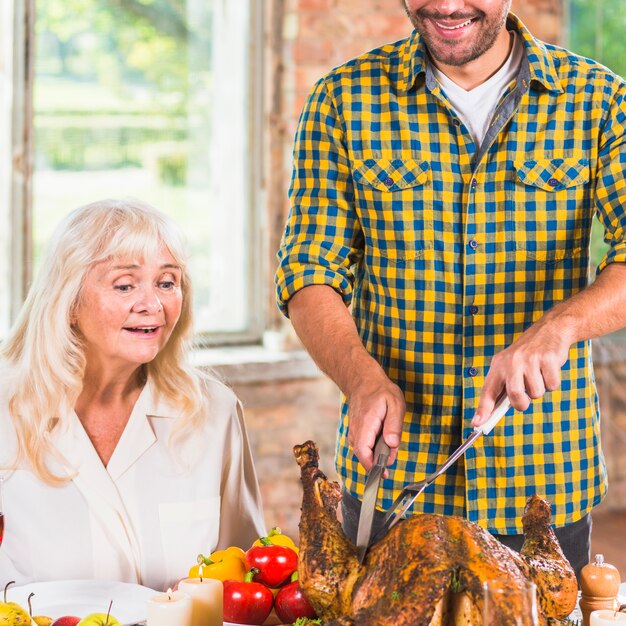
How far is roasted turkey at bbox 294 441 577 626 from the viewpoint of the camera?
49.6 inches

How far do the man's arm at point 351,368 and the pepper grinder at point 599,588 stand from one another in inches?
13.4

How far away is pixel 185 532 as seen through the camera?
6.78 ft

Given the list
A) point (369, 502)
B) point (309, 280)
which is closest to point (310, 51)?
point (309, 280)

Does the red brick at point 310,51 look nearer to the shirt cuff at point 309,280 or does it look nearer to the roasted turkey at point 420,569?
the shirt cuff at point 309,280

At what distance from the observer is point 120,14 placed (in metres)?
3.85

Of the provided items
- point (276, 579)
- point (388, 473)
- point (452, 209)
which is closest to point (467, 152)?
point (452, 209)

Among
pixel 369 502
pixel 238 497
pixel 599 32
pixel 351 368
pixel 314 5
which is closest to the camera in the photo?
pixel 369 502

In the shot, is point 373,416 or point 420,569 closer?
point 420,569

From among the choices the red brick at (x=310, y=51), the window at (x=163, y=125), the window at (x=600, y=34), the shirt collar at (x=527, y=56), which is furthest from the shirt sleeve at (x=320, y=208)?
the window at (x=600, y=34)

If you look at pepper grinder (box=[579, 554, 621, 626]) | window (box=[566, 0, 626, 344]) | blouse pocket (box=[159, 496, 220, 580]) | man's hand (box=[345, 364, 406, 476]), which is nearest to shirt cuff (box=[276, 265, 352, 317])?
man's hand (box=[345, 364, 406, 476])

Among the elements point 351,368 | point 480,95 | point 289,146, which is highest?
point 289,146

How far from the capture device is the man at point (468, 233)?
6.13 feet

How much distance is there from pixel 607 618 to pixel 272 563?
0.59 m

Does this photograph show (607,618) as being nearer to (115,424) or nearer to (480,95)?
(480,95)
